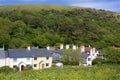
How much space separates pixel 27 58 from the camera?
224 ft

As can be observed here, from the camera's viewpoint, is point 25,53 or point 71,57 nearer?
point 71,57

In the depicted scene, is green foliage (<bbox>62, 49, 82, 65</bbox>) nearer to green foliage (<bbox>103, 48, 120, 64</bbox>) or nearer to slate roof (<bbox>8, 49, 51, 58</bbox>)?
slate roof (<bbox>8, 49, 51, 58</bbox>)

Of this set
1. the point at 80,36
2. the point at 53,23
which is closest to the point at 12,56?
the point at 80,36

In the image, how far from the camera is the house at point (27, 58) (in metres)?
65.8

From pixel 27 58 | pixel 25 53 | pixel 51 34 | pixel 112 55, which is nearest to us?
pixel 112 55

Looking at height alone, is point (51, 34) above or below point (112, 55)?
below

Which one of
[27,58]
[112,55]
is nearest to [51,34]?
[27,58]

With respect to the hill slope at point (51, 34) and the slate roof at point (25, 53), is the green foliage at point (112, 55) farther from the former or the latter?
the hill slope at point (51, 34)

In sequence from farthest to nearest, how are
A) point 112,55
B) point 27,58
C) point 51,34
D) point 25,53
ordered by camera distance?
point 51,34
point 27,58
point 25,53
point 112,55

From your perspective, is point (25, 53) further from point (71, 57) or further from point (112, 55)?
point (112, 55)

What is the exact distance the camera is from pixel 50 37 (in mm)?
115438

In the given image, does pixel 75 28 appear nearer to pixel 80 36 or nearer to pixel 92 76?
pixel 80 36

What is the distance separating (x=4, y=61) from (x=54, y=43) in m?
51.5

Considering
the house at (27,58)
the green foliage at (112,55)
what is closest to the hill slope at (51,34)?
the house at (27,58)
